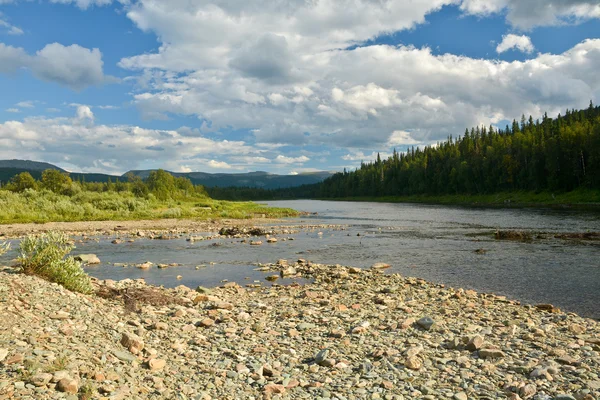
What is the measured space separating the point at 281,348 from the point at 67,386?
5.13 metres

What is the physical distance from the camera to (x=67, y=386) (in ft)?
22.2

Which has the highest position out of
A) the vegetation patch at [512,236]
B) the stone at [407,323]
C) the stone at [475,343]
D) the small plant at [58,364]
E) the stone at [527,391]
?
the small plant at [58,364]

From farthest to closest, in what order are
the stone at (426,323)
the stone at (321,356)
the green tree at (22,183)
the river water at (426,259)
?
the green tree at (22,183), the river water at (426,259), the stone at (426,323), the stone at (321,356)

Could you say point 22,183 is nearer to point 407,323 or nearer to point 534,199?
point 407,323

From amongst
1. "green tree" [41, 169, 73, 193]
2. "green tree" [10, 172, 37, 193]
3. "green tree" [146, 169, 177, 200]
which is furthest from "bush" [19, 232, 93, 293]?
"green tree" [146, 169, 177, 200]

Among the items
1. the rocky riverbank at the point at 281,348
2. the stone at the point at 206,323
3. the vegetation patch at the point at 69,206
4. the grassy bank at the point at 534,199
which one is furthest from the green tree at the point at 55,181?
the grassy bank at the point at 534,199

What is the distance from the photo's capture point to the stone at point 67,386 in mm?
6773

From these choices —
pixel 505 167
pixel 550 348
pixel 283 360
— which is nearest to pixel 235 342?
pixel 283 360

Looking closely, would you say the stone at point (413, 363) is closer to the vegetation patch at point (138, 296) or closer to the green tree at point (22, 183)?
the vegetation patch at point (138, 296)

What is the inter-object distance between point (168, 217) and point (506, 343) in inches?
2532

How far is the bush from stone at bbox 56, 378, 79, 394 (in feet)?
27.2

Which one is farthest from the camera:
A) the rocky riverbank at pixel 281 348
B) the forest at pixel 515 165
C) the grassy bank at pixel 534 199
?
the forest at pixel 515 165

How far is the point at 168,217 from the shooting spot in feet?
227

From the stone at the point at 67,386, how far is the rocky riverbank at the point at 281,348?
2cm
